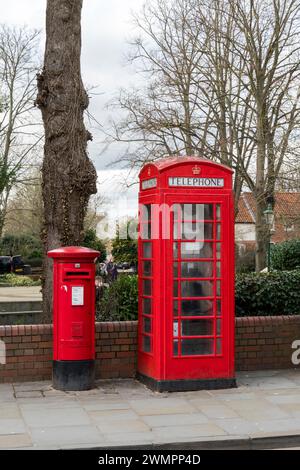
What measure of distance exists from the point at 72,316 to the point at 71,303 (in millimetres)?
161

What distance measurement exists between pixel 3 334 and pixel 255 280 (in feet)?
12.8

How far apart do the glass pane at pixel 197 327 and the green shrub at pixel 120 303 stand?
1.50 metres

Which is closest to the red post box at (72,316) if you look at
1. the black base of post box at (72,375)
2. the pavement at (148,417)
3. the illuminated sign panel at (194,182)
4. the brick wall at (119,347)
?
the black base of post box at (72,375)

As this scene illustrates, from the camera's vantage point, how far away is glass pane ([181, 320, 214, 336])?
344 inches

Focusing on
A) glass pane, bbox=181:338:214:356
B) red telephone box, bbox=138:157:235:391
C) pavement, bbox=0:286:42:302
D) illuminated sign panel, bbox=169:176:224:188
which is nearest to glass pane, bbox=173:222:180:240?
red telephone box, bbox=138:157:235:391

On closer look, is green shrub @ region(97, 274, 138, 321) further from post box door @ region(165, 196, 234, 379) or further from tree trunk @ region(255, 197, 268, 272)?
tree trunk @ region(255, 197, 268, 272)

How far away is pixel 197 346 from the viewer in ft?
28.8

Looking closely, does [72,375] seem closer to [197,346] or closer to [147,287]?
[147,287]

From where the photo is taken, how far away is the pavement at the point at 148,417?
21.6ft

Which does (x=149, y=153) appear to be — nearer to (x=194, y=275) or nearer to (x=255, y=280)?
(x=255, y=280)

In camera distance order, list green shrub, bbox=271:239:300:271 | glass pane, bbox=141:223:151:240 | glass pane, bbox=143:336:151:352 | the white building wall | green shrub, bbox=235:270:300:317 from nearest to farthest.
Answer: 1. glass pane, bbox=141:223:151:240
2. glass pane, bbox=143:336:151:352
3. green shrub, bbox=235:270:300:317
4. green shrub, bbox=271:239:300:271
5. the white building wall

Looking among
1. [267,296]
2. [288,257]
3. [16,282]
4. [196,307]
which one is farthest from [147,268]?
[16,282]

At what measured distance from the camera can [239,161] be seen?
923 inches

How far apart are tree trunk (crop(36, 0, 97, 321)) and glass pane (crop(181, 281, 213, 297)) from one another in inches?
86.9
